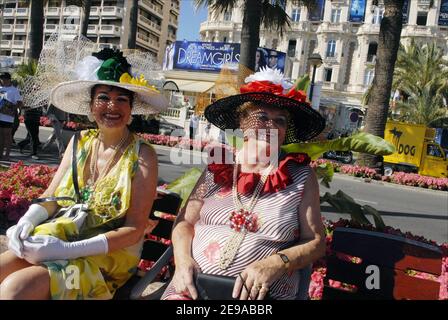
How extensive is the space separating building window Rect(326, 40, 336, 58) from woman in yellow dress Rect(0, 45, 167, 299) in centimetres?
4969

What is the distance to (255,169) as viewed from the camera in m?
2.49

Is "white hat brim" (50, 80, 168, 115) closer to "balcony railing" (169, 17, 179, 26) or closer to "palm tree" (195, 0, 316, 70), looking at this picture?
"palm tree" (195, 0, 316, 70)

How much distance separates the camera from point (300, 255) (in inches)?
84.4

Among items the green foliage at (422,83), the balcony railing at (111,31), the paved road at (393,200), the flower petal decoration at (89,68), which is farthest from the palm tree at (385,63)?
the balcony railing at (111,31)

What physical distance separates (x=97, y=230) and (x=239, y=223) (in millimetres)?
783

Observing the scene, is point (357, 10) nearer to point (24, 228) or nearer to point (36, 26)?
point (36, 26)

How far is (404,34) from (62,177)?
50.8 m

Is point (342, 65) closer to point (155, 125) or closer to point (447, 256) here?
point (155, 125)

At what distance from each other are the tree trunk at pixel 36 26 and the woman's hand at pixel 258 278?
14.8 meters

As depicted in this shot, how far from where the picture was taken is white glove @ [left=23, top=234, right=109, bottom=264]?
204 centimetres

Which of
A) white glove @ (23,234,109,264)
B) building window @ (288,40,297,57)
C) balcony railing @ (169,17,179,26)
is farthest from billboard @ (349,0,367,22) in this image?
white glove @ (23,234,109,264)
